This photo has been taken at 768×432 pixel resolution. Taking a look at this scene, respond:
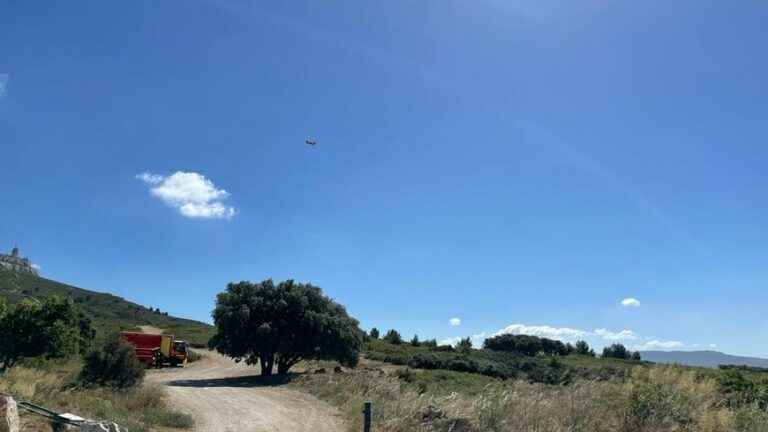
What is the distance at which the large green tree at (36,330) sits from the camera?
32531 mm

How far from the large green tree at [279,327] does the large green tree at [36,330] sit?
912 centimetres

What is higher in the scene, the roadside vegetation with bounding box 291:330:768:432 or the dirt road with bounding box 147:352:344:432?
the roadside vegetation with bounding box 291:330:768:432

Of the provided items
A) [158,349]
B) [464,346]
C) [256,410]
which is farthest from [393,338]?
[256,410]

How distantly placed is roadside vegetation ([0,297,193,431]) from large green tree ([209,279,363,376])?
9.81 m

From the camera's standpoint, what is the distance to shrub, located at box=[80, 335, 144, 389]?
21.2 metres

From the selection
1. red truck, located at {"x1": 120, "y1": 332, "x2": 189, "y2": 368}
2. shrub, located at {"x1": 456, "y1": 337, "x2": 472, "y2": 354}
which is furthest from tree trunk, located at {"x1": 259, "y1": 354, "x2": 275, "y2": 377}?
shrub, located at {"x1": 456, "y1": 337, "x2": 472, "y2": 354}

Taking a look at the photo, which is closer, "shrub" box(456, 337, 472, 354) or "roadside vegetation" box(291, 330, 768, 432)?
"roadside vegetation" box(291, 330, 768, 432)

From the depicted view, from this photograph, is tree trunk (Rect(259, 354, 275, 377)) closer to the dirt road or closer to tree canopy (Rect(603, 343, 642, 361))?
the dirt road

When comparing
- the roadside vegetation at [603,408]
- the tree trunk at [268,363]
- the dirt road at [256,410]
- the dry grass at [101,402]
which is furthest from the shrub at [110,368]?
the tree trunk at [268,363]

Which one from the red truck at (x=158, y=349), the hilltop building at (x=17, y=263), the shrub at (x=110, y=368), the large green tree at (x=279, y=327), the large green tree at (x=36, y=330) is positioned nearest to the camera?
the shrub at (x=110, y=368)

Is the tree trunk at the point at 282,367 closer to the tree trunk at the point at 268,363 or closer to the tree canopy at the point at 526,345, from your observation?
the tree trunk at the point at 268,363

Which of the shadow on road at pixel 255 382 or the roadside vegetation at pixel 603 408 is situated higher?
the roadside vegetation at pixel 603 408

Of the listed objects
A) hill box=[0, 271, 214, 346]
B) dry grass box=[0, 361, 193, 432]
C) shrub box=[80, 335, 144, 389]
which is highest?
hill box=[0, 271, 214, 346]

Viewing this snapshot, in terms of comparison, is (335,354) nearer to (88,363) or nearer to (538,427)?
(88,363)
